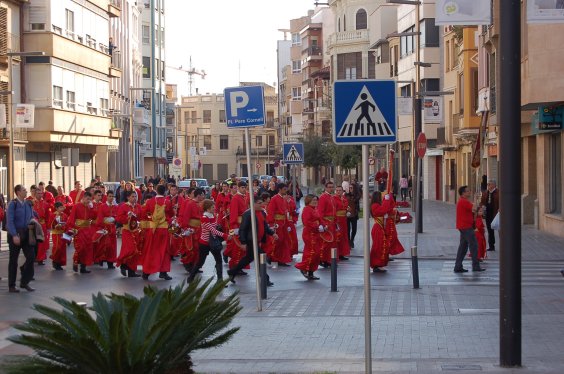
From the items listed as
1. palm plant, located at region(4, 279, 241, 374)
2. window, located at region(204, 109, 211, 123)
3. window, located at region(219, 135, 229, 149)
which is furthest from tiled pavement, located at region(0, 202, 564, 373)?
window, located at region(204, 109, 211, 123)

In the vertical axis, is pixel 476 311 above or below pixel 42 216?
below

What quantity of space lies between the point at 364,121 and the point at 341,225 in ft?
48.3

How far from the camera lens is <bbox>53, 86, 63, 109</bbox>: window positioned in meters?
46.8

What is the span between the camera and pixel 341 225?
24.0 metres

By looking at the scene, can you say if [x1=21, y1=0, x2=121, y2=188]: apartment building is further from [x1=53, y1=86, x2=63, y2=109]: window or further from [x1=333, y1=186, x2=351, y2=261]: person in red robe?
[x1=333, y1=186, x2=351, y2=261]: person in red robe

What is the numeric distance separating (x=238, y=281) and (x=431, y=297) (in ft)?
15.1

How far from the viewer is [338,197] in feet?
78.9

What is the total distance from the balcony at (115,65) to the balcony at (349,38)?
25.5 m

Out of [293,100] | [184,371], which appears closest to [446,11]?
[184,371]

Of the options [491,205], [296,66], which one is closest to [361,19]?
[296,66]

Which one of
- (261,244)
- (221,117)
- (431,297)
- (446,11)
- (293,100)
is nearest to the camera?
(446,11)

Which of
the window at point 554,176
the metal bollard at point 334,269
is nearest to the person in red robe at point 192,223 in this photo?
the metal bollard at point 334,269

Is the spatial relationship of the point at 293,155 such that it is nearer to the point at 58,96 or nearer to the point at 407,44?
the point at 58,96

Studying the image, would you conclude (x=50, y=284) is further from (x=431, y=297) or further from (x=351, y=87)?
(x=351, y=87)
